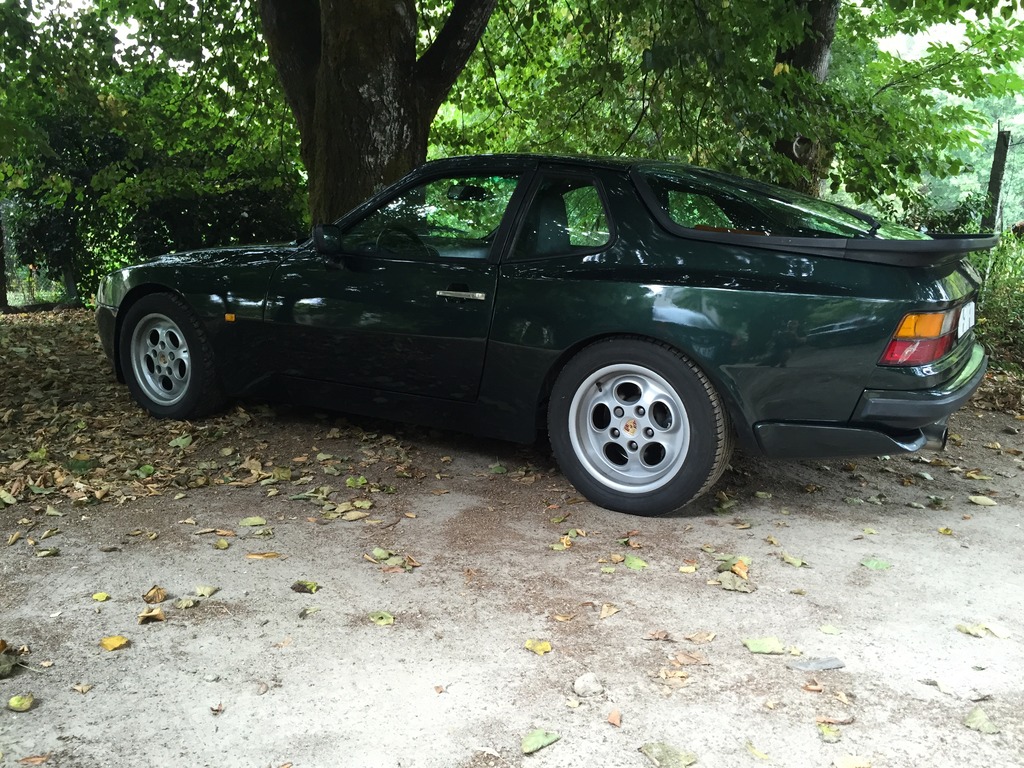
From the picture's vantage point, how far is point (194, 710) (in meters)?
2.82

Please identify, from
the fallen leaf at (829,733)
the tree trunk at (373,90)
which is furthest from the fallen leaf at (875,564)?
the tree trunk at (373,90)

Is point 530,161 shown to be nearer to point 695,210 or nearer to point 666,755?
point 695,210

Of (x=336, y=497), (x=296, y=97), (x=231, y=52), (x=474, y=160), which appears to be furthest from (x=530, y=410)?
(x=231, y=52)

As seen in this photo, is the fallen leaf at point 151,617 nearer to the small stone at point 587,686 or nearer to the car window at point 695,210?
the small stone at point 587,686

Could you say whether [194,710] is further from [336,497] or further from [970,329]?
[970,329]

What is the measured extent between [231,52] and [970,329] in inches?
369

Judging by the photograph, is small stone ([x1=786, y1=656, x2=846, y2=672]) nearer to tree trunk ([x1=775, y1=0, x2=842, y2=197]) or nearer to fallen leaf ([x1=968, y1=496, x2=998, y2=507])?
fallen leaf ([x1=968, y1=496, x2=998, y2=507])

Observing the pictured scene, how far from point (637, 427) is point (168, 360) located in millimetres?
3163

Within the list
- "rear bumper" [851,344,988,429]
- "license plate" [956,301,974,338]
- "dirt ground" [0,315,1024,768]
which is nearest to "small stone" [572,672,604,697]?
"dirt ground" [0,315,1024,768]

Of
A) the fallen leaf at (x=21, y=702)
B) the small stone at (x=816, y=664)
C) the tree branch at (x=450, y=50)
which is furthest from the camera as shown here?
the tree branch at (x=450, y=50)

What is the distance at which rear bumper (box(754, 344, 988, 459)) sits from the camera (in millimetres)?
4023

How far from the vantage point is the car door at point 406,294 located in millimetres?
4902

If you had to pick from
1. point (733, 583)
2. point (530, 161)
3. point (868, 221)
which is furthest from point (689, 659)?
point (530, 161)

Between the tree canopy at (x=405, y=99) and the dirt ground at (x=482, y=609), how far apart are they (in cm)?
334
